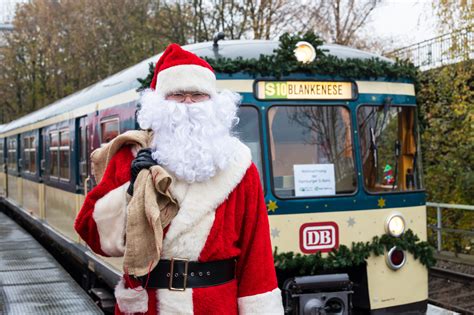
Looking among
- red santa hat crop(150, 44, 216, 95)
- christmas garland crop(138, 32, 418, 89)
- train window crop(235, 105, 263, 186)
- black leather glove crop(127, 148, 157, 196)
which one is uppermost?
christmas garland crop(138, 32, 418, 89)

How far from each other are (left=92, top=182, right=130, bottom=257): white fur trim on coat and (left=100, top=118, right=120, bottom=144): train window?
3.78 metres

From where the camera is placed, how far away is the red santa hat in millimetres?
2998

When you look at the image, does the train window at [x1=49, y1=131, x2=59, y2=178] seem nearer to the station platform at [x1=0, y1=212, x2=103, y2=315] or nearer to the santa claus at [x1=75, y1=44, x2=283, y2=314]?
the station platform at [x1=0, y1=212, x2=103, y2=315]

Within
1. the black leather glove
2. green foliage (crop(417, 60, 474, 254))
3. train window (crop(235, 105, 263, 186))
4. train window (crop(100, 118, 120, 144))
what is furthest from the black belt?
green foliage (crop(417, 60, 474, 254))

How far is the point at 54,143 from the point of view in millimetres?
10812

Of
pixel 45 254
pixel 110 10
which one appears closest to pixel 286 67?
pixel 45 254

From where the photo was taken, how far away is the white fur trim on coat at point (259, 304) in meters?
2.85

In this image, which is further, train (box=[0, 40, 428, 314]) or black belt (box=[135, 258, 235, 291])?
train (box=[0, 40, 428, 314])

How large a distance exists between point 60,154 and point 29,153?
4.43 metres

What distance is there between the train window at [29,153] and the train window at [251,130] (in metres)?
9.03

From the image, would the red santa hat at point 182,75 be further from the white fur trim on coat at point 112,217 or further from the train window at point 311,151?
the train window at point 311,151

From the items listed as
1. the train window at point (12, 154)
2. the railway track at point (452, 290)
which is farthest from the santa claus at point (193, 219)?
the train window at point (12, 154)

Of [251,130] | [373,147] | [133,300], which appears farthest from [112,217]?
[373,147]

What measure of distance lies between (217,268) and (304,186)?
2.57 metres
